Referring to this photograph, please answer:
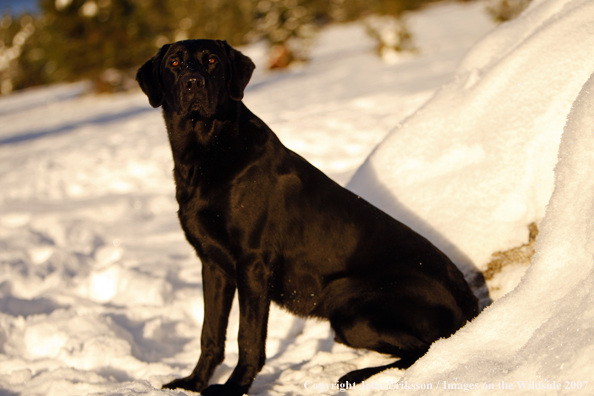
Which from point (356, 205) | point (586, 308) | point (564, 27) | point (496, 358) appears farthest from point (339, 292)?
point (564, 27)

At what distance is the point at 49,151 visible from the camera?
24.6 ft

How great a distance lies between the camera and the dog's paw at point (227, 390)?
2139 mm

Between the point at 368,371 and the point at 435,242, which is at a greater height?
the point at 435,242

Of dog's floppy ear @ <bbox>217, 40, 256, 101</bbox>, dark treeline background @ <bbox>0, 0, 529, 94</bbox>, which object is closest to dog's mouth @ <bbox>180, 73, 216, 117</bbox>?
dog's floppy ear @ <bbox>217, 40, 256, 101</bbox>

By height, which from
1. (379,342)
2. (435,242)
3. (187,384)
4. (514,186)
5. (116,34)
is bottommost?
(187,384)

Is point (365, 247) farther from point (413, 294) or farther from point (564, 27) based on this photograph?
point (564, 27)

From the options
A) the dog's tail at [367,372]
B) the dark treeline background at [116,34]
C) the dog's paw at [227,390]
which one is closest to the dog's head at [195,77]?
the dog's paw at [227,390]

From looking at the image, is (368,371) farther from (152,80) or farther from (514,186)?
(152,80)

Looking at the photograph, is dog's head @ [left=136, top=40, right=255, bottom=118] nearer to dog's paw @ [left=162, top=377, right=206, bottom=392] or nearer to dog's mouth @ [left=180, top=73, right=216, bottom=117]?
dog's mouth @ [left=180, top=73, right=216, bottom=117]

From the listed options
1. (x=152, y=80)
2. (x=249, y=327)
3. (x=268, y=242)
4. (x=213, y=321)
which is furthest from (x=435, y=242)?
(x=152, y=80)

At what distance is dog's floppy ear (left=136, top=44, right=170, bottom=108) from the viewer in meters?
2.32

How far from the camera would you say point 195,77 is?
2129 mm

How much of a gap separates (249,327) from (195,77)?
3.67 feet

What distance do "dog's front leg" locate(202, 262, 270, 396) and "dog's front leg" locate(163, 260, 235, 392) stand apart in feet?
0.57
